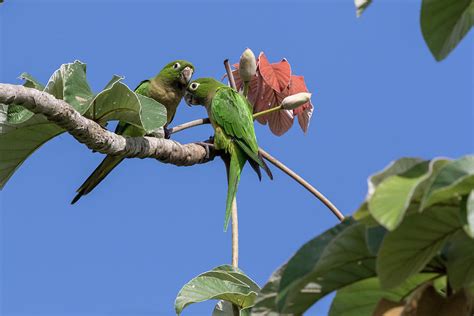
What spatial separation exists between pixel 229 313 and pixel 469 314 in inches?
49.0

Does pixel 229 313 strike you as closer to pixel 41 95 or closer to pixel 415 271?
pixel 41 95

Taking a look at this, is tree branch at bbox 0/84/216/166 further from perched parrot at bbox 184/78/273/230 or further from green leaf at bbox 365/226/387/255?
green leaf at bbox 365/226/387/255

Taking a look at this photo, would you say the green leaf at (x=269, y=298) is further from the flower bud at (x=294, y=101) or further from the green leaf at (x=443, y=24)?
the flower bud at (x=294, y=101)

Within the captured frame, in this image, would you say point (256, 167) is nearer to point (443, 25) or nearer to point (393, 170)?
point (443, 25)

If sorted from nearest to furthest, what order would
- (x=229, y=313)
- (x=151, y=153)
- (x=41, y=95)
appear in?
1. (x=41, y=95)
2. (x=229, y=313)
3. (x=151, y=153)

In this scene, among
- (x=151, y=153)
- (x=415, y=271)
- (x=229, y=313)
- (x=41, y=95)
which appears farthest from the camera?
(x=151, y=153)

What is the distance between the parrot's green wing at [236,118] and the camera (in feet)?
12.3

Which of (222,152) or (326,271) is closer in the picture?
(326,271)

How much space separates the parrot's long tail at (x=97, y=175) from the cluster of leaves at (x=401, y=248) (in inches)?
→ 84.1

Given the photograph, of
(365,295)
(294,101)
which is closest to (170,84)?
(294,101)

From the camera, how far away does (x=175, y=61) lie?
4250 mm

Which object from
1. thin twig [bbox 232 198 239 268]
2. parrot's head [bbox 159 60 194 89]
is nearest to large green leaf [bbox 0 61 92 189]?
thin twig [bbox 232 198 239 268]

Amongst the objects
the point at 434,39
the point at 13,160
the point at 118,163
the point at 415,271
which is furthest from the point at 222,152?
the point at 415,271

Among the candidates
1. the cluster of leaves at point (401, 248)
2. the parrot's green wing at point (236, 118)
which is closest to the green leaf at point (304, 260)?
the cluster of leaves at point (401, 248)
